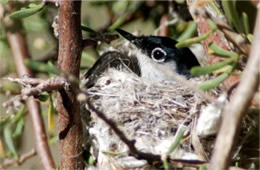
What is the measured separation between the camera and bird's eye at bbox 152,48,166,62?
2601 mm

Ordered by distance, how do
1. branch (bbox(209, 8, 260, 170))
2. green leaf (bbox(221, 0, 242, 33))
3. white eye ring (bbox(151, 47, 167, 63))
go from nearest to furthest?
1. branch (bbox(209, 8, 260, 170))
2. green leaf (bbox(221, 0, 242, 33))
3. white eye ring (bbox(151, 47, 167, 63))

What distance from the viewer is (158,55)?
2639 mm

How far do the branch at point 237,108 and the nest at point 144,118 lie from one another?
0.51 meters

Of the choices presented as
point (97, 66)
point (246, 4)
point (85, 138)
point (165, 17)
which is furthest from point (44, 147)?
point (246, 4)

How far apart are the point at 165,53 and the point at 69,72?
110 cm

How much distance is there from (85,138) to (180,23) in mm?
773

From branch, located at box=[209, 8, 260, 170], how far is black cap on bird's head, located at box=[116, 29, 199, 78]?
59.2 inches

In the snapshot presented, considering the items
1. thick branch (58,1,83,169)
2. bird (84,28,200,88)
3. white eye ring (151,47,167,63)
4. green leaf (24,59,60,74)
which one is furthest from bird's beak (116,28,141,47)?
green leaf (24,59,60,74)

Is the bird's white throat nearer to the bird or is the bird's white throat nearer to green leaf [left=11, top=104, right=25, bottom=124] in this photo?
the bird

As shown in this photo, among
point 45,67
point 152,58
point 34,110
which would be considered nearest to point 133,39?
point 152,58

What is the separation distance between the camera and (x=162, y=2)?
2.48 metres

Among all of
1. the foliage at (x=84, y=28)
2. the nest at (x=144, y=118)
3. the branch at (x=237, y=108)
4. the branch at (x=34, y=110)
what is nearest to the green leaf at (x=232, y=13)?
the nest at (x=144, y=118)

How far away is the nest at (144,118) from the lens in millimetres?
1649

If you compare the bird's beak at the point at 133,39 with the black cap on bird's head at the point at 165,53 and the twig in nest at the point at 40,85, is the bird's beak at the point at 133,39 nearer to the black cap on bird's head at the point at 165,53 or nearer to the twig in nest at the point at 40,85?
the black cap on bird's head at the point at 165,53
